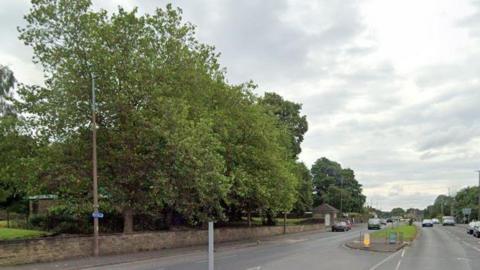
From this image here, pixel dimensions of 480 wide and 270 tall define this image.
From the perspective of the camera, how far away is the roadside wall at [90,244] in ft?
78.0

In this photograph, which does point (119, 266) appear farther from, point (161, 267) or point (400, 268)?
point (400, 268)

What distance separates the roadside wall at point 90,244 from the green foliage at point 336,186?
264 ft

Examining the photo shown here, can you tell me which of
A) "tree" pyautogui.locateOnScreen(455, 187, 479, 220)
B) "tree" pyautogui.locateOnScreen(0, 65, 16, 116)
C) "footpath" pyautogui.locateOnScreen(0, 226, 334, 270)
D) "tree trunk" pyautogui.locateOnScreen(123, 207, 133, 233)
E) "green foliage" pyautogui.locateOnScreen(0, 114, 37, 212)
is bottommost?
Result: "tree" pyautogui.locateOnScreen(455, 187, 479, 220)

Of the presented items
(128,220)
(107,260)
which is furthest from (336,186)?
(107,260)

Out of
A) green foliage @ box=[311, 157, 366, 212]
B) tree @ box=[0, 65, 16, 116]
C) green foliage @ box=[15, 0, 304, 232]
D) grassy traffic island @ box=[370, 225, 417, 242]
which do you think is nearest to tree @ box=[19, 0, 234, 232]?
green foliage @ box=[15, 0, 304, 232]

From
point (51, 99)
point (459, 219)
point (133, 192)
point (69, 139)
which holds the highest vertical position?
point (51, 99)

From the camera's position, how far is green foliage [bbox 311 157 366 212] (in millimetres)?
122438

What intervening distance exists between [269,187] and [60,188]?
1877 cm

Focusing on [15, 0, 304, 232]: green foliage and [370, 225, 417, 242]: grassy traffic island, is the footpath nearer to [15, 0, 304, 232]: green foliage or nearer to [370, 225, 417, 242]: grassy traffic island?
[15, 0, 304, 232]: green foliage

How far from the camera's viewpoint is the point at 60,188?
95.8 ft

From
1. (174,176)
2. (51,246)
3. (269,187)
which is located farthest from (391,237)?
(51,246)

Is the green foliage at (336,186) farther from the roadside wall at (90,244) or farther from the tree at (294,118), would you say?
the roadside wall at (90,244)

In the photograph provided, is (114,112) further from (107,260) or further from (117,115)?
(107,260)

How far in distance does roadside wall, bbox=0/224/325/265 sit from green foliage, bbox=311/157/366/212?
80.5m
